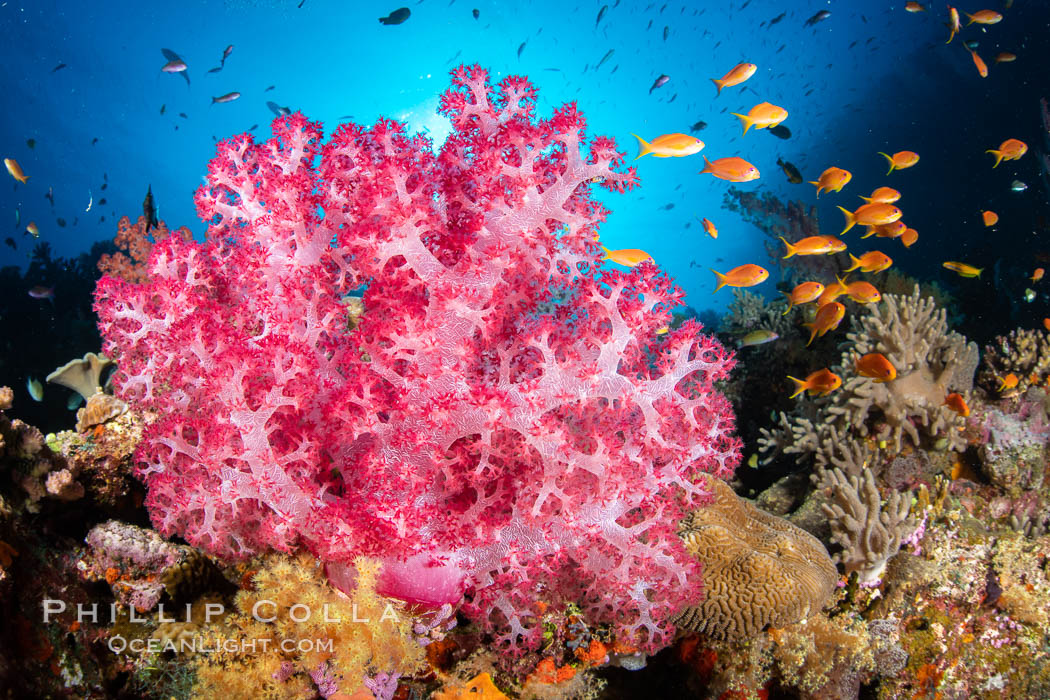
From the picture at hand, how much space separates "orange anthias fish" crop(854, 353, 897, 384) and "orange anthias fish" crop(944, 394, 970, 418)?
76cm

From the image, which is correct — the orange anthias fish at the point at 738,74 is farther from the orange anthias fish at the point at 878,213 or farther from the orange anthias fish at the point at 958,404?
the orange anthias fish at the point at 958,404

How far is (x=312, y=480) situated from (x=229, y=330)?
0.94 m

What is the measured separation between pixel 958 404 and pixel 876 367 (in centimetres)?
109

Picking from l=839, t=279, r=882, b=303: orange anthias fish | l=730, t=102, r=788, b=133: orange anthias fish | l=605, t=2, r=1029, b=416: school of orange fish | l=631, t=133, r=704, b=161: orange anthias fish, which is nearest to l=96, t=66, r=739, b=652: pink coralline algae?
l=605, t=2, r=1029, b=416: school of orange fish

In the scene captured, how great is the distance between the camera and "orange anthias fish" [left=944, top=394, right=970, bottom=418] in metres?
4.63

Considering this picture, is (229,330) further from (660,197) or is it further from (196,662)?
(660,197)

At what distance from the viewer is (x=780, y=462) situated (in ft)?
19.6

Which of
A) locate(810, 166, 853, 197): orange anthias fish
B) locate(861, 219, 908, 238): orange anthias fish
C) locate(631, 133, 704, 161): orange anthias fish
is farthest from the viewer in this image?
locate(861, 219, 908, 238): orange anthias fish

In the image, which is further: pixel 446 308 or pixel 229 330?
pixel 229 330

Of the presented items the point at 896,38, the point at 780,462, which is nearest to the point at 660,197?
the point at 896,38

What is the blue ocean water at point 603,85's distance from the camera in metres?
20.3

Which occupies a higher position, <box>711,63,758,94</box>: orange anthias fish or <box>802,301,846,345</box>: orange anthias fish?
<box>711,63,758,94</box>: orange anthias fish

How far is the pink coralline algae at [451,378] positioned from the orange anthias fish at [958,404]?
3.68 meters

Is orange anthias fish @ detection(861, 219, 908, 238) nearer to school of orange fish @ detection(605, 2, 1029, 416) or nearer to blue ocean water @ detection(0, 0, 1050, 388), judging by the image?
school of orange fish @ detection(605, 2, 1029, 416)
